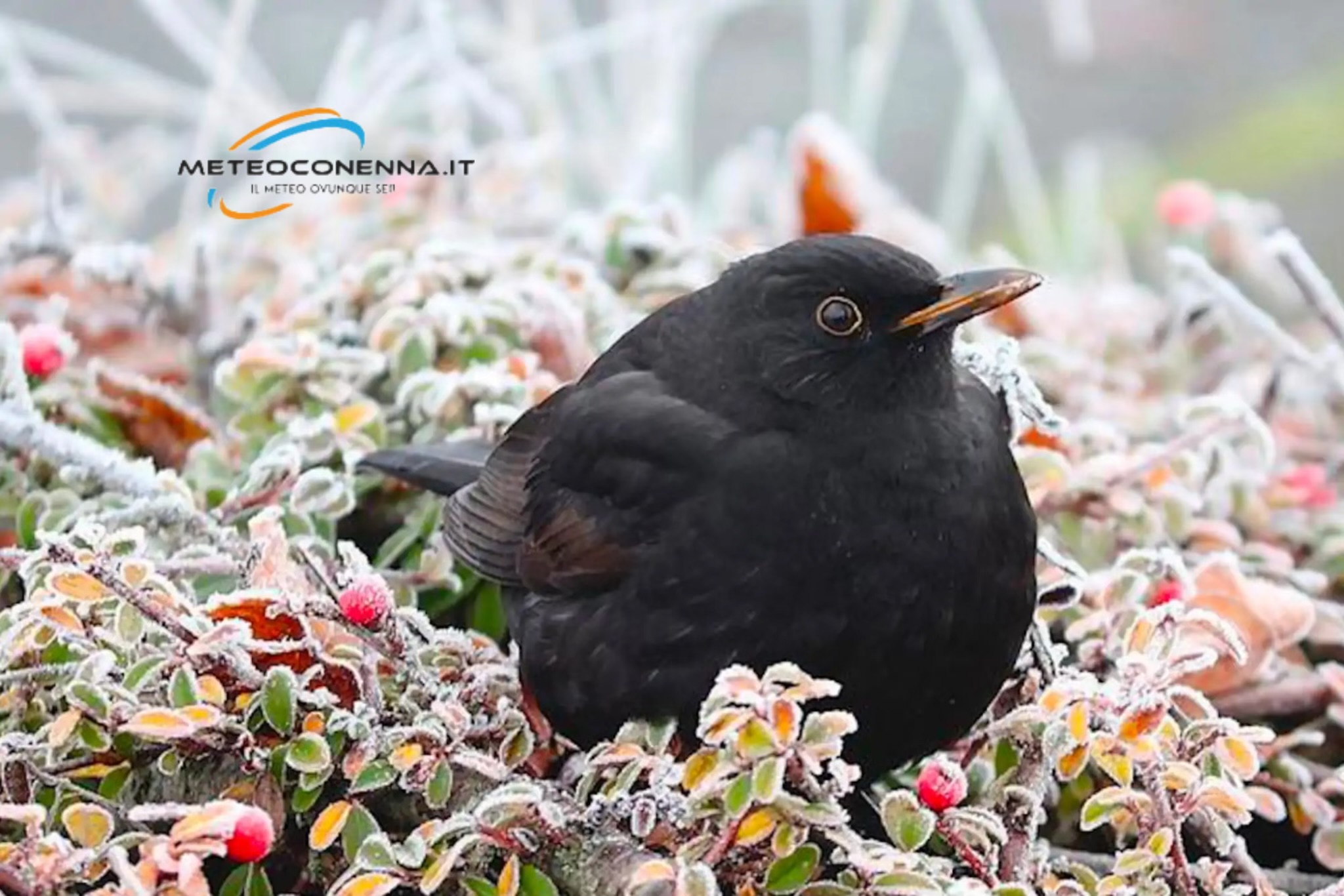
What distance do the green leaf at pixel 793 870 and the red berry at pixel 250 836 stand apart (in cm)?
42

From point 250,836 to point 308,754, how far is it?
160 mm

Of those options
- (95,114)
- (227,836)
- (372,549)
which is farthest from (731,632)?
(95,114)

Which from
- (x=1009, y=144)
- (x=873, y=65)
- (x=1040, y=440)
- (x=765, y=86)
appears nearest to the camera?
(x=1040, y=440)

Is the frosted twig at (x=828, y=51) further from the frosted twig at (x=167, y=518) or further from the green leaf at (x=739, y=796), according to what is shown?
the green leaf at (x=739, y=796)

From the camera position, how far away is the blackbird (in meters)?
1.93

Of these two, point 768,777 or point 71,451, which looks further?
point 71,451

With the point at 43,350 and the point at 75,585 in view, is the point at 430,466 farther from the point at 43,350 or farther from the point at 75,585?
the point at 75,585

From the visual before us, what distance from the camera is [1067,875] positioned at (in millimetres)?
1943

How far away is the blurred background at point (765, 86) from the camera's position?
346 centimetres

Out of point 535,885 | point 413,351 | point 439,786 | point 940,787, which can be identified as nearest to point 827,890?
point 940,787

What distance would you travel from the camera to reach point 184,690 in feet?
5.86

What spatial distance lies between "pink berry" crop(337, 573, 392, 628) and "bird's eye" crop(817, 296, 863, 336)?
53cm

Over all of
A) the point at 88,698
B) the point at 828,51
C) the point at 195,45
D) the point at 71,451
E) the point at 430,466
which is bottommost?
the point at 88,698

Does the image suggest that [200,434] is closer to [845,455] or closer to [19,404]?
[19,404]
